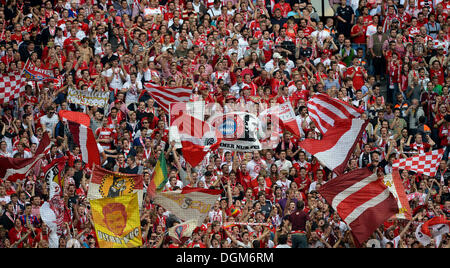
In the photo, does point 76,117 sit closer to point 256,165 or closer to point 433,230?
point 256,165

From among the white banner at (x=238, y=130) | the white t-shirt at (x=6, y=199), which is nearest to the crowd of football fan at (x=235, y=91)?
the white t-shirt at (x=6, y=199)

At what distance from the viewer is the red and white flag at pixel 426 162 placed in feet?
67.8

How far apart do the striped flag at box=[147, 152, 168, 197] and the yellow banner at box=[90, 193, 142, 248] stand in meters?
1.49

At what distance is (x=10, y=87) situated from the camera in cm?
2256

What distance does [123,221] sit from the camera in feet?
61.1

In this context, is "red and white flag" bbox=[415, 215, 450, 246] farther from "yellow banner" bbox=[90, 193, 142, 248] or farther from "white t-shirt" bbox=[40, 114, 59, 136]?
"white t-shirt" bbox=[40, 114, 59, 136]

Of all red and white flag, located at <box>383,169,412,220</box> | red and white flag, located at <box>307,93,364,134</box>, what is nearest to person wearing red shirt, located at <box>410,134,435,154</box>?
red and white flag, located at <box>307,93,364,134</box>

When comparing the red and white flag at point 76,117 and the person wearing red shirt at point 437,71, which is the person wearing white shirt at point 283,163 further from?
the person wearing red shirt at point 437,71

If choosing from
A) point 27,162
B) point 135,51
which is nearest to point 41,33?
point 135,51

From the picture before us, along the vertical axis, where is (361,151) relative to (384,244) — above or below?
above

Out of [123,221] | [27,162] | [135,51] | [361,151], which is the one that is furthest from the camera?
[135,51]

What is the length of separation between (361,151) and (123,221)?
574 centimetres
